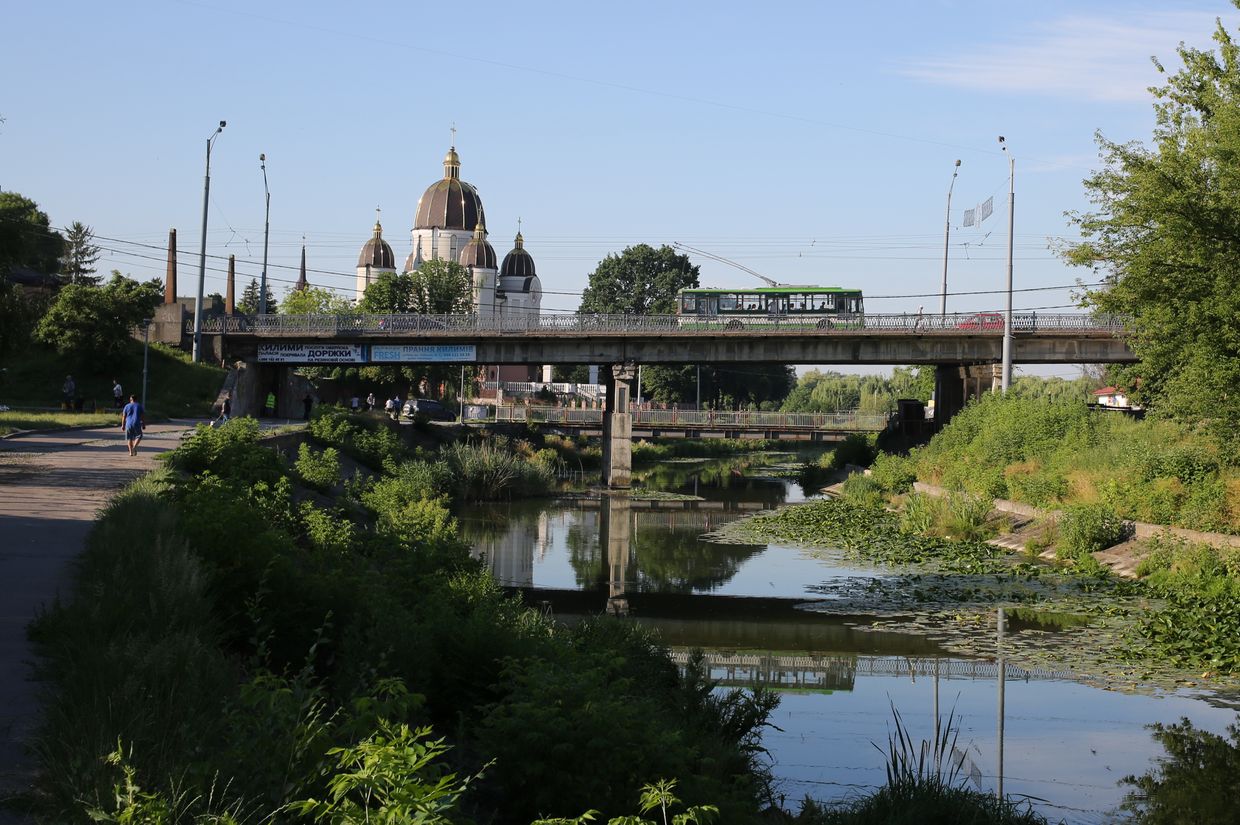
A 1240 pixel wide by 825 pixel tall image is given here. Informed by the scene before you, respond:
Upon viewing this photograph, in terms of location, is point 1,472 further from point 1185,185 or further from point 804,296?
point 804,296

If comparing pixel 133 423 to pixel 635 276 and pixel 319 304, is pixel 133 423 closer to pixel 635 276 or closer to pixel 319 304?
pixel 319 304

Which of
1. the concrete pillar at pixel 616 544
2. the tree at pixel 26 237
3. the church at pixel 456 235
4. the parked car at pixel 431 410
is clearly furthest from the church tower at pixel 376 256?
the concrete pillar at pixel 616 544

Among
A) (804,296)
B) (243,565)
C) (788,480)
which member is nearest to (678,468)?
(788,480)

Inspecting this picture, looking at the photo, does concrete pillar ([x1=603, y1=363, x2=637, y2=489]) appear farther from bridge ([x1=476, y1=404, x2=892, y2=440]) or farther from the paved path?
the paved path

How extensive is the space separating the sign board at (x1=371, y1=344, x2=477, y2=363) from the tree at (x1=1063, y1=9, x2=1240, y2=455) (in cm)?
3439

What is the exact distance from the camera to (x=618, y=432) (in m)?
61.2

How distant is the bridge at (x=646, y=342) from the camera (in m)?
58.1

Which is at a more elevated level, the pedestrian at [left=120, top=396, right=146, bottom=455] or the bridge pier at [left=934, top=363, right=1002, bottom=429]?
the bridge pier at [left=934, top=363, right=1002, bottom=429]

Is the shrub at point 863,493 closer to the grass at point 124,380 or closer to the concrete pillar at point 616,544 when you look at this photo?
the concrete pillar at point 616,544

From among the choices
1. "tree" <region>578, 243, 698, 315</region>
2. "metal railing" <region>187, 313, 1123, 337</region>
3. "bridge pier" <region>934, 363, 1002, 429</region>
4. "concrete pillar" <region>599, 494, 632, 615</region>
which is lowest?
"concrete pillar" <region>599, 494, 632, 615</region>

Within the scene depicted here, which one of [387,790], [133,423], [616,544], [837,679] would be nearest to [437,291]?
[616,544]

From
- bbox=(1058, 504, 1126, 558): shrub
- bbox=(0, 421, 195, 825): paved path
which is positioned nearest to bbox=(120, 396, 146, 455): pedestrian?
bbox=(0, 421, 195, 825): paved path

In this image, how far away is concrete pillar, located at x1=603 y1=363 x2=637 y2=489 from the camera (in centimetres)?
6081

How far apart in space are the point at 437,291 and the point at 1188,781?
8294cm
